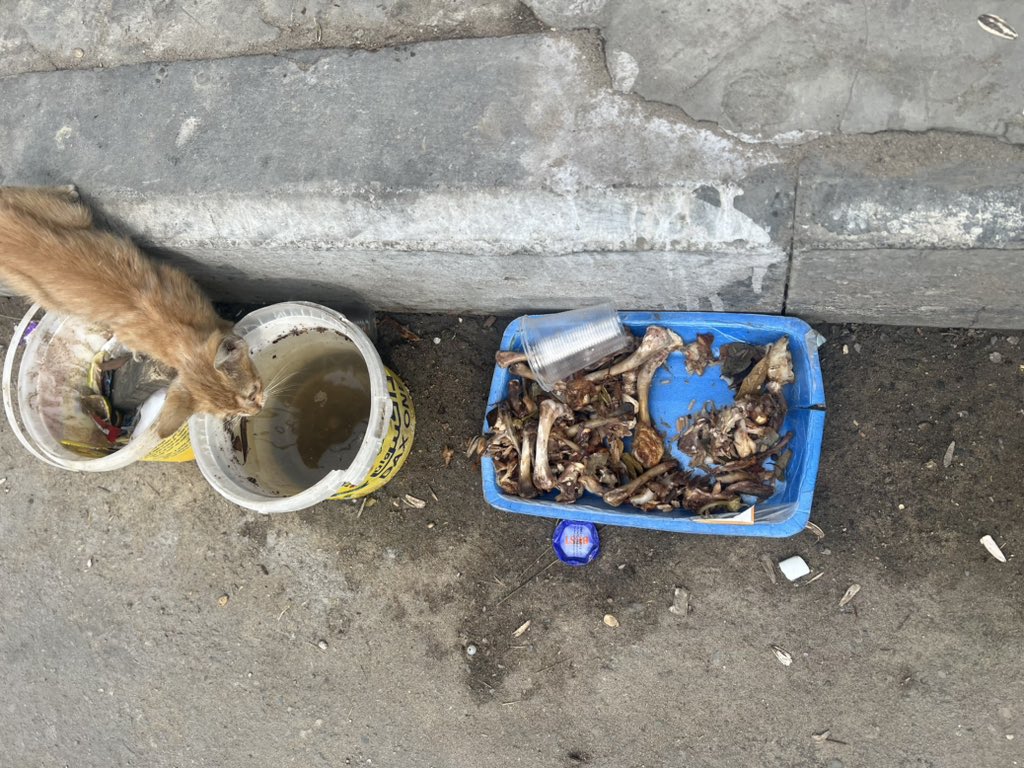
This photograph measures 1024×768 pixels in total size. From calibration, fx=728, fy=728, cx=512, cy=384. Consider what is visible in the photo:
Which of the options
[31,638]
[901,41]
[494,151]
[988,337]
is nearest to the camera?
[901,41]

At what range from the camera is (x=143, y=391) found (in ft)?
11.4

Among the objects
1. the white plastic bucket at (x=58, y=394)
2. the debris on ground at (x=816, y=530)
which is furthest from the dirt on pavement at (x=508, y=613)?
the white plastic bucket at (x=58, y=394)

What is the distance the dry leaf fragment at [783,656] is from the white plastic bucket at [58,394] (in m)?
2.76

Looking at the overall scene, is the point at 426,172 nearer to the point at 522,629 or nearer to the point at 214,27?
the point at 214,27

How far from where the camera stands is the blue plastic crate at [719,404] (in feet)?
9.46

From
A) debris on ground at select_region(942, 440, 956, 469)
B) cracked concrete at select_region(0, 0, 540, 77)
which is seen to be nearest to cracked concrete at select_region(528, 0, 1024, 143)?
cracked concrete at select_region(0, 0, 540, 77)

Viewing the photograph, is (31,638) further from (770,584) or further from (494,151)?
(770,584)

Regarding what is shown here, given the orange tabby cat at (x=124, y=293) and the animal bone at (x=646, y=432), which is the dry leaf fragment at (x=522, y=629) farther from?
the orange tabby cat at (x=124, y=293)

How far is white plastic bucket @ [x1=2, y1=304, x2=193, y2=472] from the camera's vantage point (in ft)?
10.5

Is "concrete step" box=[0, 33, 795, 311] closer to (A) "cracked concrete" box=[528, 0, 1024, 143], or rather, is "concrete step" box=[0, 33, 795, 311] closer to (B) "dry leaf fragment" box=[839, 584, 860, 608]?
(A) "cracked concrete" box=[528, 0, 1024, 143]

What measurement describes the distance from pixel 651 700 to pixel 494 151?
241 cm

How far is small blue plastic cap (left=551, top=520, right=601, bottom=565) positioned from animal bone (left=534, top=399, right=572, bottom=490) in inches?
11.4

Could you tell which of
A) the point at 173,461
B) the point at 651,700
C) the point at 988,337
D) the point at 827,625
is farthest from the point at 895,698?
the point at 173,461

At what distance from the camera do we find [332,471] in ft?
10.1
